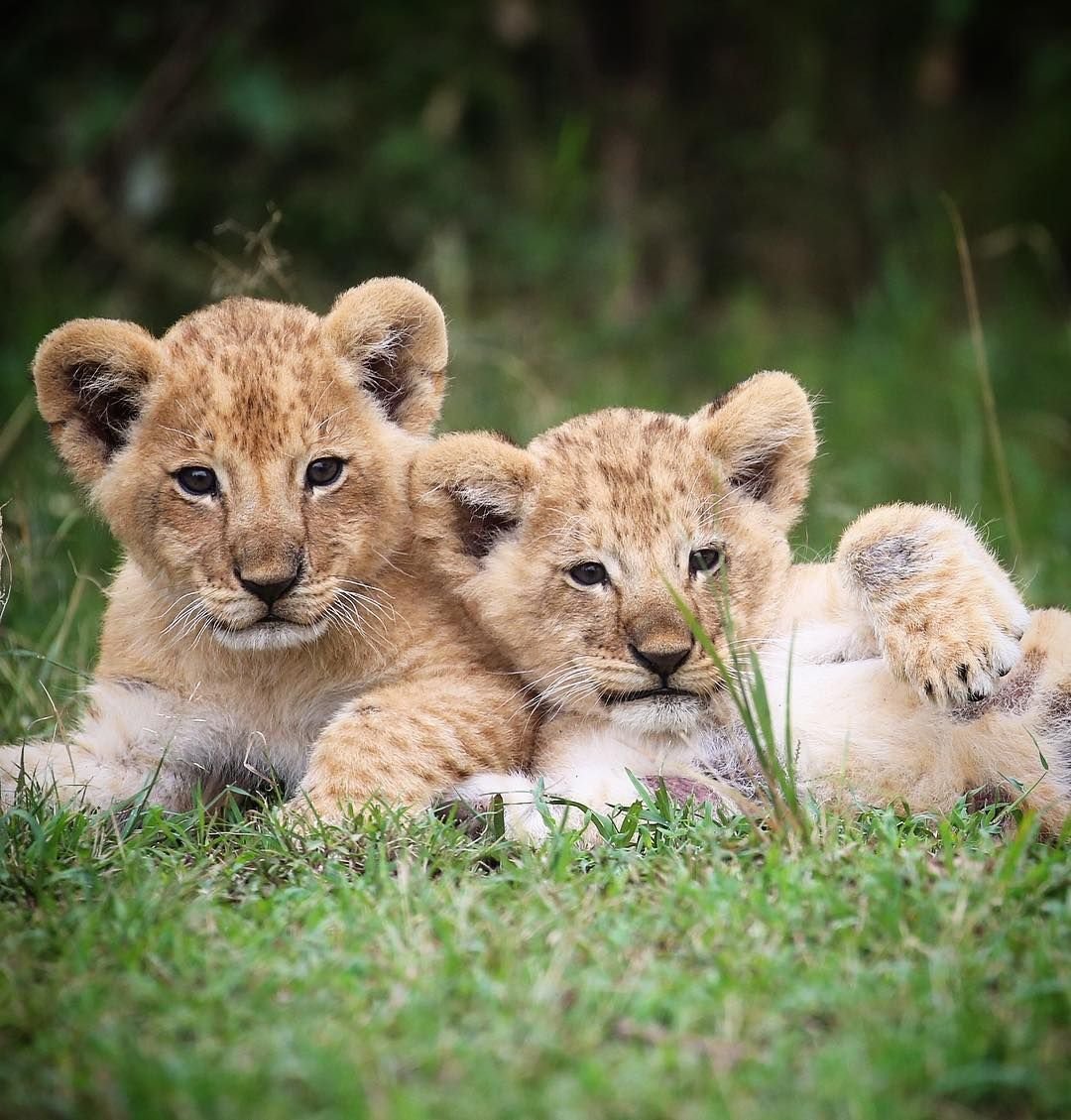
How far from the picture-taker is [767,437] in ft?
12.3

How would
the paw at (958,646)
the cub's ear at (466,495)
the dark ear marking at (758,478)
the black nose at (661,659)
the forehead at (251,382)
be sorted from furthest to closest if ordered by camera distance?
1. the dark ear marking at (758,478)
2. the cub's ear at (466,495)
3. the forehead at (251,382)
4. the black nose at (661,659)
5. the paw at (958,646)

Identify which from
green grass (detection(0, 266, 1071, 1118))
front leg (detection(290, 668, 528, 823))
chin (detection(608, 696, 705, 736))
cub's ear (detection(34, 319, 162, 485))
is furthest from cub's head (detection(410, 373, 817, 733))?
cub's ear (detection(34, 319, 162, 485))

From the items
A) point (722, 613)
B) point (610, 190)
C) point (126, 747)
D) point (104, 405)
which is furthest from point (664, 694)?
point (610, 190)

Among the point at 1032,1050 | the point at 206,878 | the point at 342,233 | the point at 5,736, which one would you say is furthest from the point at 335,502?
the point at 342,233

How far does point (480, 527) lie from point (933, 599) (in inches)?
45.4

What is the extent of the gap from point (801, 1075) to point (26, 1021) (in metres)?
1.19

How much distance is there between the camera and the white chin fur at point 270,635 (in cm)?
339

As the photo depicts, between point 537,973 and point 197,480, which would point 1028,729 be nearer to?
point 537,973

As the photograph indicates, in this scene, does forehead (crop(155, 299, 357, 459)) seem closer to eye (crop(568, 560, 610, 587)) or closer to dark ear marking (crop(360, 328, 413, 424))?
dark ear marking (crop(360, 328, 413, 424))

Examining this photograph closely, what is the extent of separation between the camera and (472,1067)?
2064 mm

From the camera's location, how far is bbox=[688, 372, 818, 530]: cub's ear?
3.69 metres

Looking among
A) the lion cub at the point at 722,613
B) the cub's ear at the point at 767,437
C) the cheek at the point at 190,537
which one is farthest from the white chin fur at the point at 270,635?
the cub's ear at the point at 767,437

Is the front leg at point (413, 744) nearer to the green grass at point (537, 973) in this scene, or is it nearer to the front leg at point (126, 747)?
the green grass at point (537, 973)

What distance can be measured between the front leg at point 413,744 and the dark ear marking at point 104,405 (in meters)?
0.91
